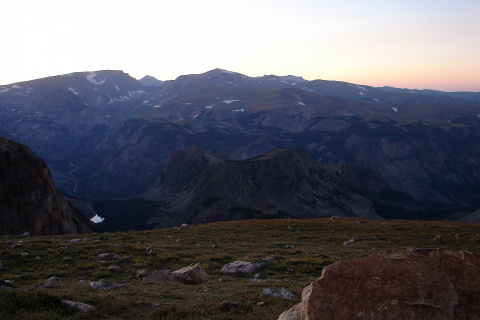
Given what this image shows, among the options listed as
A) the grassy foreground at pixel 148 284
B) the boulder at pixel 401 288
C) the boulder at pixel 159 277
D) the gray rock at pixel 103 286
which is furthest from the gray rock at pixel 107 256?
the boulder at pixel 401 288

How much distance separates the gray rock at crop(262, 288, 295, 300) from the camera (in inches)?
595

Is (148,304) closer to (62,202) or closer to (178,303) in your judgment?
(178,303)

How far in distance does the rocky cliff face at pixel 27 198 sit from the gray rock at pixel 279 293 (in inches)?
2445

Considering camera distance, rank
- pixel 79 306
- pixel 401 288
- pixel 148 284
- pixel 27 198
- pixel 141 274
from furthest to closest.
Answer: pixel 27 198
pixel 141 274
pixel 148 284
pixel 79 306
pixel 401 288

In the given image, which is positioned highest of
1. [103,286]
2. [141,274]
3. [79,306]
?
[79,306]

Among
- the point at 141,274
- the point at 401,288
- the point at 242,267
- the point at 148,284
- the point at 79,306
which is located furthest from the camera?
the point at 242,267

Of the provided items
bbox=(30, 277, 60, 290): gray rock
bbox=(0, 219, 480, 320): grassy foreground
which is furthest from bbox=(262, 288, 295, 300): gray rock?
bbox=(30, 277, 60, 290): gray rock

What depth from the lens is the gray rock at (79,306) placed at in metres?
12.2

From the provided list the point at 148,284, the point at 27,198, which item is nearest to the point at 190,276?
the point at 148,284

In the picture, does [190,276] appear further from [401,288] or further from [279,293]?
[401,288]

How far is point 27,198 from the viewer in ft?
233

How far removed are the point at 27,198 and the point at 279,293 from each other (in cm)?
7346

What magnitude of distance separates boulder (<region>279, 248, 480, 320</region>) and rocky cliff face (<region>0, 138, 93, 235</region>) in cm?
6795

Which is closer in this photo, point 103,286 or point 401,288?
point 401,288
